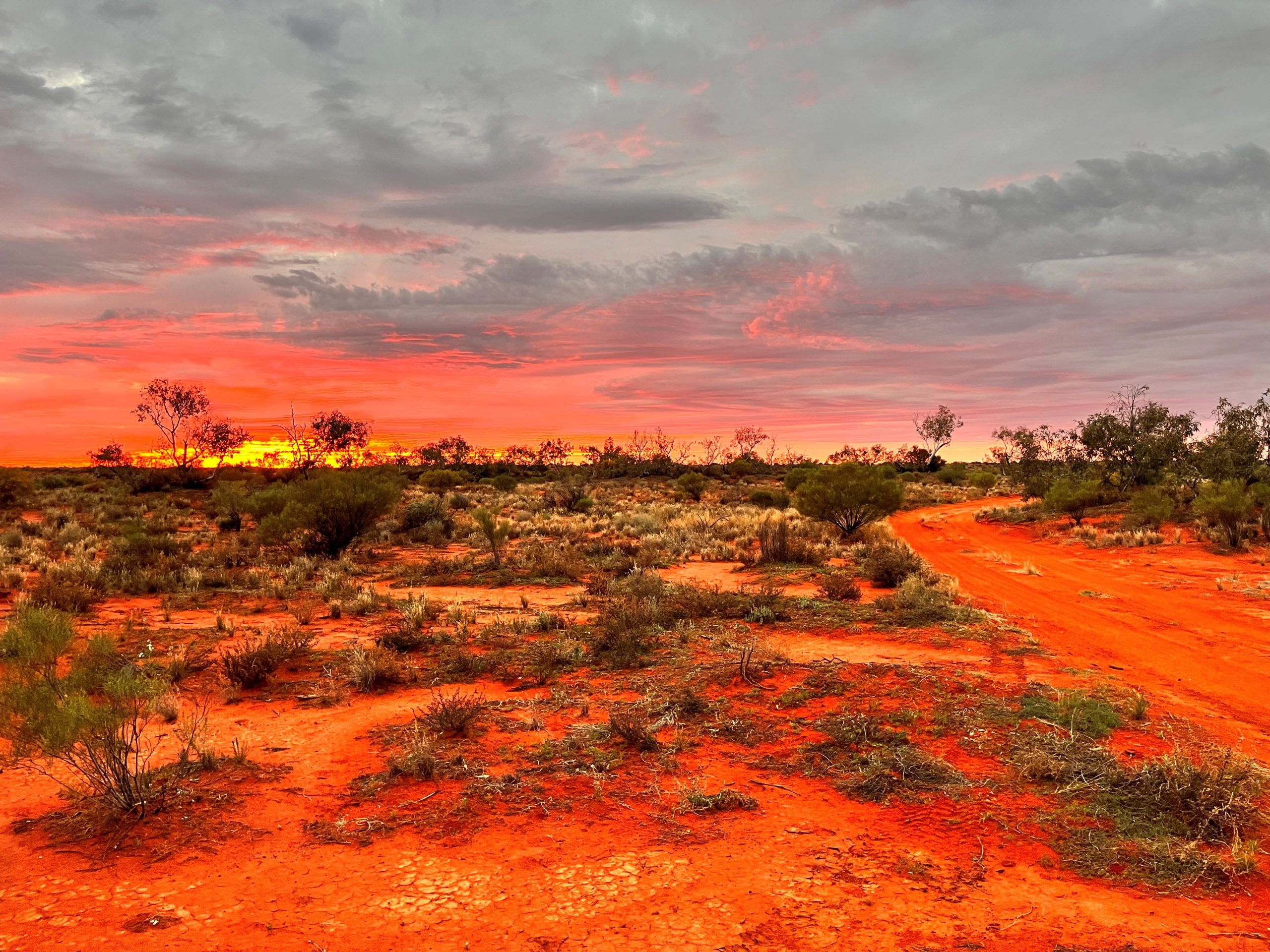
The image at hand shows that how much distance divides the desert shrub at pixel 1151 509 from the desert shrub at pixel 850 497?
361 inches

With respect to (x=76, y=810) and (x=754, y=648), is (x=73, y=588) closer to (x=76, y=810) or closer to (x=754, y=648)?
(x=76, y=810)

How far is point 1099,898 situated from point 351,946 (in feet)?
15.8

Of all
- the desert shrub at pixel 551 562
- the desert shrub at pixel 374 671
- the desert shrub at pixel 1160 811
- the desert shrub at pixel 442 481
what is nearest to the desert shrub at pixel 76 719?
the desert shrub at pixel 374 671

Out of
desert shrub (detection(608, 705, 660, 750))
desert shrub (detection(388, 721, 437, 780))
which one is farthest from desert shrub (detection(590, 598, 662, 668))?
desert shrub (detection(388, 721, 437, 780))

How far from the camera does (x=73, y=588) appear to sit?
1447 centimetres

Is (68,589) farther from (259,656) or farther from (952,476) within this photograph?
(952,476)

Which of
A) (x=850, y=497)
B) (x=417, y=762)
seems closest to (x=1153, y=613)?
(x=850, y=497)

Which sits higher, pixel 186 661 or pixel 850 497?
pixel 850 497

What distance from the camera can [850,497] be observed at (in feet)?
83.6

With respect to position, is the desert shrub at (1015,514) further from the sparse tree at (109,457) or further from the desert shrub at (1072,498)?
the sparse tree at (109,457)

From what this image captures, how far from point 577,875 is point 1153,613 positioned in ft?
43.6

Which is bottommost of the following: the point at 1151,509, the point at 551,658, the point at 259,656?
the point at 551,658

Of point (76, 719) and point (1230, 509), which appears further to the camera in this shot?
point (1230, 509)

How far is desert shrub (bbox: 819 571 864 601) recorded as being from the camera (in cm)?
1442
